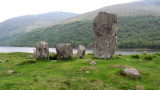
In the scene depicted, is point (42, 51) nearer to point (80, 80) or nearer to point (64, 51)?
point (64, 51)

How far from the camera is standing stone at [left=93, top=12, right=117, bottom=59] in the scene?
31.1 m

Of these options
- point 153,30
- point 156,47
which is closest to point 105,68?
point 156,47

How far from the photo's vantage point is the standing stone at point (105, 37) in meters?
31.1

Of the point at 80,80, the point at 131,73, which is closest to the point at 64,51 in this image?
the point at 80,80

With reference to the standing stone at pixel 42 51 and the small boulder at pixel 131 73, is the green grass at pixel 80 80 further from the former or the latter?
the standing stone at pixel 42 51

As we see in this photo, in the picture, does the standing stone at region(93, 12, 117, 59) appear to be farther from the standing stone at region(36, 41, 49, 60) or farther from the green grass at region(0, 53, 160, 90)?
the standing stone at region(36, 41, 49, 60)

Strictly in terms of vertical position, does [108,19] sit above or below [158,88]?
above

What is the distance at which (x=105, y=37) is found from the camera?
31156 millimetres

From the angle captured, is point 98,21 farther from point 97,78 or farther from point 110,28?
point 97,78

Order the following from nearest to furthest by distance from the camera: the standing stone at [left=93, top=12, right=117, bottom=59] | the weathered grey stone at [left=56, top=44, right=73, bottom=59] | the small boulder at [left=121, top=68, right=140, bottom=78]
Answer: the small boulder at [left=121, top=68, right=140, bottom=78]
the weathered grey stone at [left=56, top=44, right=73, bottom=59]
the standing stone at [left=93, top=12, right=117, bottom=59]

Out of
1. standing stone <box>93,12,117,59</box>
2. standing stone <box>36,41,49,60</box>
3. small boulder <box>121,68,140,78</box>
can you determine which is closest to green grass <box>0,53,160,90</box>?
small boulder <box>121,68,140,78</box>

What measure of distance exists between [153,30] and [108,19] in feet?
572

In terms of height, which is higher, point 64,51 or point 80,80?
point 64,51

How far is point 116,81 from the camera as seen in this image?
61.2ft
